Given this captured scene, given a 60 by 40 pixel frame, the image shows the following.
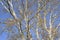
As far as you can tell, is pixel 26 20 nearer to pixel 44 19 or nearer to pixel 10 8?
pixel 10 8

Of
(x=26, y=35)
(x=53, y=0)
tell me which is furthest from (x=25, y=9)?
(x=53, y=0)

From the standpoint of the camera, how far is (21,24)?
1106 centimetres

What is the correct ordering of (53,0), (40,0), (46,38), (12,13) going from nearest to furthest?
(12,13) → (40,0) → (53,0) → (46,38)

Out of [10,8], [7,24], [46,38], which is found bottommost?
[46,38]

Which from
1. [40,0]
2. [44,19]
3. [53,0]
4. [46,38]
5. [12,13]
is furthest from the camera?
[46,38]

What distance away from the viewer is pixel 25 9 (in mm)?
10820

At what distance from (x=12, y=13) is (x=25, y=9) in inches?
26.9

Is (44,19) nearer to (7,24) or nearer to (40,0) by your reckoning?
(40,0)

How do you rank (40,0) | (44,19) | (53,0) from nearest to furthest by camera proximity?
(40,0) < (53,0) < (44,19)

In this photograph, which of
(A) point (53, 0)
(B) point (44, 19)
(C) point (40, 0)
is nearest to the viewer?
(C) point (40, 0)

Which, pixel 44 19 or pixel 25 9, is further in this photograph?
pixel 44 19

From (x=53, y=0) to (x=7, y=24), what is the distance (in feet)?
11.5

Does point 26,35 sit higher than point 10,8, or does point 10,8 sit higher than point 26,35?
point 10,8

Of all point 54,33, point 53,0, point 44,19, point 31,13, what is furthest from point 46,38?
→ point 31,13
